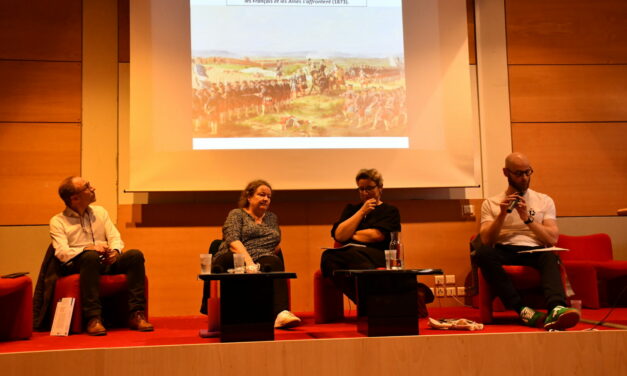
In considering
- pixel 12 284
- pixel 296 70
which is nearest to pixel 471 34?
pixel 296 70

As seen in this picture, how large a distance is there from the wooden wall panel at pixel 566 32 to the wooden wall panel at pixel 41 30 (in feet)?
11.0

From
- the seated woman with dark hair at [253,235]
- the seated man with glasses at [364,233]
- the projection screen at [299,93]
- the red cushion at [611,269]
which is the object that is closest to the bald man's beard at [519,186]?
the seated man with glasses at [364,233]

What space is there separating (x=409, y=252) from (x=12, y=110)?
10.2 feet

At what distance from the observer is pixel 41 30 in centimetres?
473

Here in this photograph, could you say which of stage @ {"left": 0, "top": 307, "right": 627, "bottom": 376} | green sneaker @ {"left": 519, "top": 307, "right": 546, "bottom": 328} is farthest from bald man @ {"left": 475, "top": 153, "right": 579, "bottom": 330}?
stage @ {"left": 0, "top": 307, "right": 627, "bottom": 376}

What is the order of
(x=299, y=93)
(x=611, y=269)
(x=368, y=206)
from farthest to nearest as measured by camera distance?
(x=299, y=93)
(x=611, y=269)
(x=368, y=206)

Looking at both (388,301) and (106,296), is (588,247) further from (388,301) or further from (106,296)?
(106,296)

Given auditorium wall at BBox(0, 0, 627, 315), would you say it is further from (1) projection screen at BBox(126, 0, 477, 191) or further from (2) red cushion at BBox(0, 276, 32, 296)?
(2) red cushion at BBox(0, 276, 32, 296)

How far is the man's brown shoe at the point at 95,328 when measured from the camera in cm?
345

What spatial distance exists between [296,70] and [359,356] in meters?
2.66

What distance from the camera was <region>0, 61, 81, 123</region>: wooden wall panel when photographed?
15.3 feet

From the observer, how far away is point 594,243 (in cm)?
474

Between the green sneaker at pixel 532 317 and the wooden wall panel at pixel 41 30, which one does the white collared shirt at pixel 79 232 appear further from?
the green sneaker at pixel 532 317

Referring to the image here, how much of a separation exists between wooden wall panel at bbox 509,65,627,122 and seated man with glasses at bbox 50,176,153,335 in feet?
10.3
